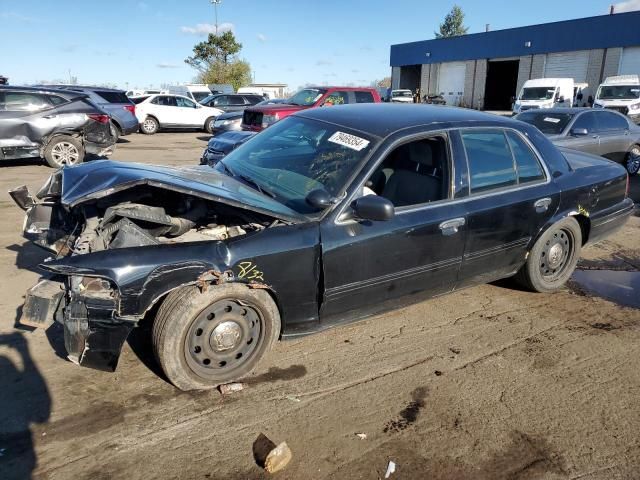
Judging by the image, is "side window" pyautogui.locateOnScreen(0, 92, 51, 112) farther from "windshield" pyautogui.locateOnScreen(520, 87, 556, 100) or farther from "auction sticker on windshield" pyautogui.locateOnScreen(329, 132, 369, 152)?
"windshield" pyautogui.locateOnScreen(520, 87, 556, 100)

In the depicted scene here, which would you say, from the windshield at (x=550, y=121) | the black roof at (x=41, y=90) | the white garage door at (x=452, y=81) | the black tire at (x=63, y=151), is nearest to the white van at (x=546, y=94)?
the windshield at (x=550, y=121)

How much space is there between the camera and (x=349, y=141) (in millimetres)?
3523

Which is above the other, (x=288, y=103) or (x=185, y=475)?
(x=288, y=103)

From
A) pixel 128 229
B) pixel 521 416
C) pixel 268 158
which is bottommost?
pixel 521 416

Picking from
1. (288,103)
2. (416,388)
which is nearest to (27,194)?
(416,388)

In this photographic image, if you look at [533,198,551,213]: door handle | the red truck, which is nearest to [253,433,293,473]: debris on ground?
[533,198,551,213]: door handle

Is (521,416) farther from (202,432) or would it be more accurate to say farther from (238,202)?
(238,202)

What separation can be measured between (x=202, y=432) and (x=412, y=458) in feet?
3.63

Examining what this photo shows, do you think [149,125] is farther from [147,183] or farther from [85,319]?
[85,319]

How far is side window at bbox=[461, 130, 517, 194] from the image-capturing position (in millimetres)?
3756

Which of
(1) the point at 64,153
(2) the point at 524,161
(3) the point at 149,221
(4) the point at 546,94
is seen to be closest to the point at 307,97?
(1) the point at 64,153

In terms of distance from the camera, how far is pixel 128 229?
2922 millimetres

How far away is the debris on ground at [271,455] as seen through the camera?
7.93ft

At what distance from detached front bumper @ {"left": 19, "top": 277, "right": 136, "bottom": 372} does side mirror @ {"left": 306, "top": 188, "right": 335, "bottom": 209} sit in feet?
4.03
